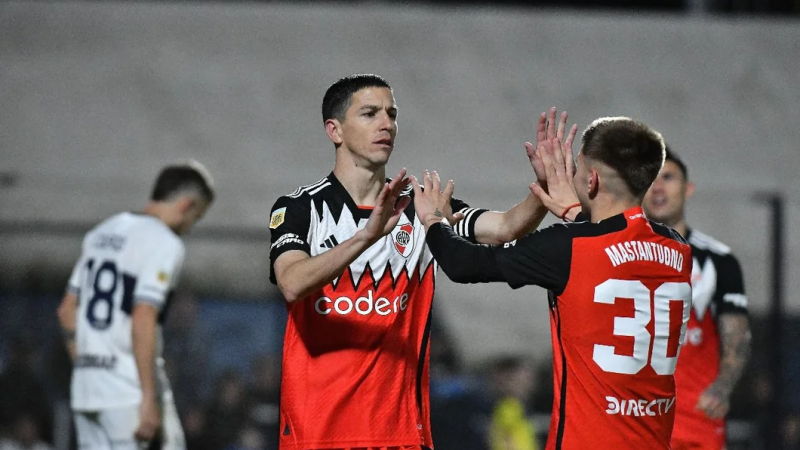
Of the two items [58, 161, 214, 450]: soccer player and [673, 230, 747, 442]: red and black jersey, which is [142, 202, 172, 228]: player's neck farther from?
[673, 230, 747, 442]: red and black jersey

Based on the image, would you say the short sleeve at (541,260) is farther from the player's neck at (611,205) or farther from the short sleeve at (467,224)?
the short sleeve at (467,224)

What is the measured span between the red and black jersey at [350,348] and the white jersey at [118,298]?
2134mm

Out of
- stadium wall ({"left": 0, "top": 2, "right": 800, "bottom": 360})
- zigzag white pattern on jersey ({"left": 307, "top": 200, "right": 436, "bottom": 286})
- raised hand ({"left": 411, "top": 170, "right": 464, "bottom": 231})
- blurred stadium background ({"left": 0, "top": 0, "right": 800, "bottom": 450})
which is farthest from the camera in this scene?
stadium wall ({"left": 0, "top": 2, "right": 800, "bottom": 360})

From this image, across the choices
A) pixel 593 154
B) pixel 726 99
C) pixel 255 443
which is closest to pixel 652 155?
pixel 593 154

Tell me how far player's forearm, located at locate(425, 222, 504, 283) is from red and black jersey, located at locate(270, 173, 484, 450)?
488 mm

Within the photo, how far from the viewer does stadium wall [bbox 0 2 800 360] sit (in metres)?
12.7

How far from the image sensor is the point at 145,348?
20.0 ft

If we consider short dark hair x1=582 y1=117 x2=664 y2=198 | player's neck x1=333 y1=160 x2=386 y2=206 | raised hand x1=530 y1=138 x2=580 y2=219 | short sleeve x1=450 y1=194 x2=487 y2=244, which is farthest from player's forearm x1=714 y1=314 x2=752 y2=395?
player's neck x1=333 y1=160 x2=386 y2=206

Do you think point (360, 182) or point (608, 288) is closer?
point (608, 288)

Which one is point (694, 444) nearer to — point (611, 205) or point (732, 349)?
point (732, 349)

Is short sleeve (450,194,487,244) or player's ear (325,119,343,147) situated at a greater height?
player's ear (325,119,343,147)

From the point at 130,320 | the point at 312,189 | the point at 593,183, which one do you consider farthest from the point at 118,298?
the point at 593,183

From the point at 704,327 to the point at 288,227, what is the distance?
2.71 metres

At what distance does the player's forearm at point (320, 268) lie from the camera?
3.85 meters
